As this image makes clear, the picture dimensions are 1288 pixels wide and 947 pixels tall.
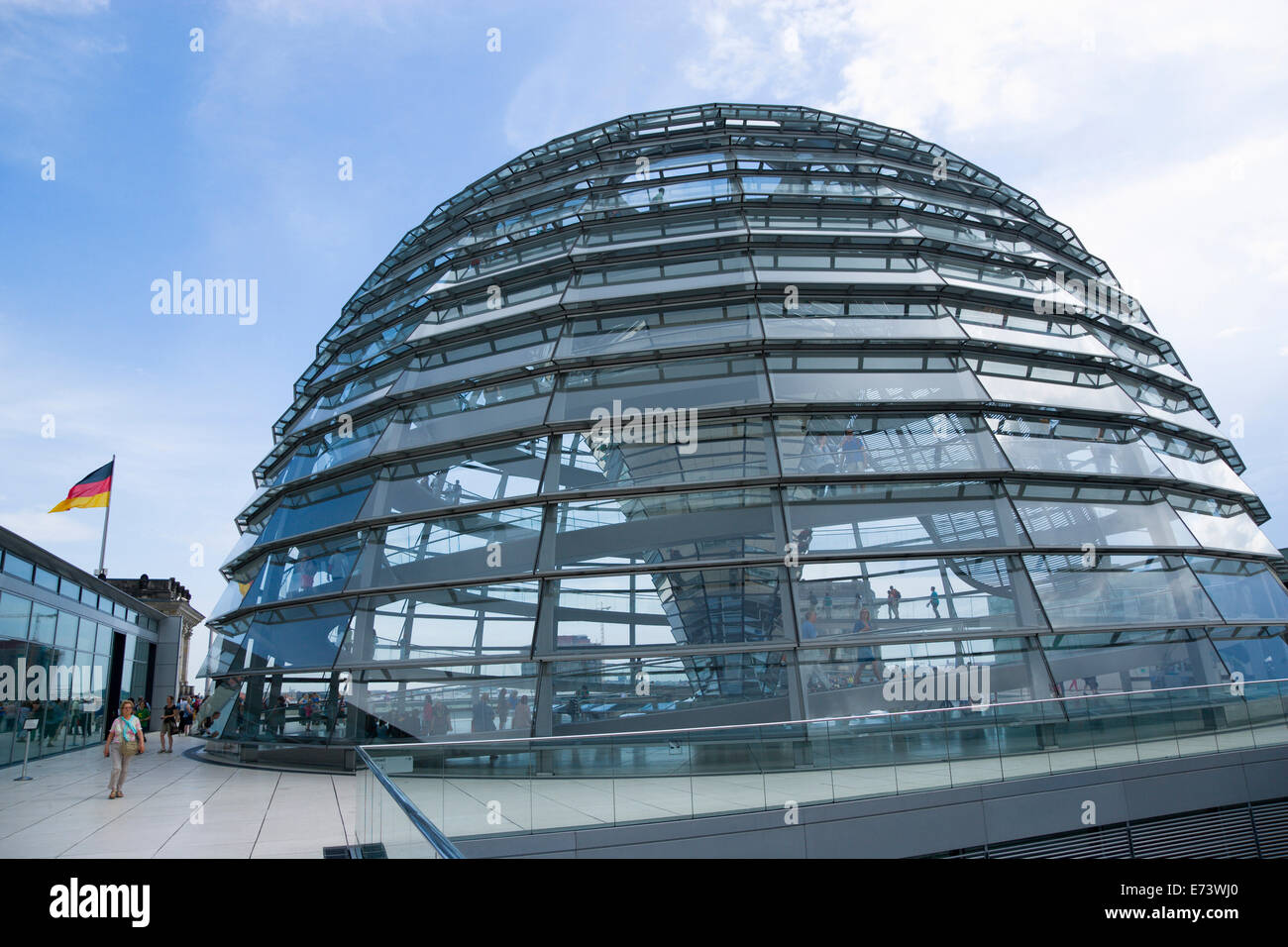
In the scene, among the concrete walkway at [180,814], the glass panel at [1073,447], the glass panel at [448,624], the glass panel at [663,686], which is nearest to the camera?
the concrete walkway at [180,814]

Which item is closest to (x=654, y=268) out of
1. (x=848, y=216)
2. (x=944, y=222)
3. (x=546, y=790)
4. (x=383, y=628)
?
(x=848, y=216)

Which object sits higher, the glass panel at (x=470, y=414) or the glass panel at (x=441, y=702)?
the glass panel at (x=470, y=414)

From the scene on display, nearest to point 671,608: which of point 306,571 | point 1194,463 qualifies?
point 306,571

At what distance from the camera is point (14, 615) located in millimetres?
16969

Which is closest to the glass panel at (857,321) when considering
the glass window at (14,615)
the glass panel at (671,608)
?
the glass panel at (671,608)

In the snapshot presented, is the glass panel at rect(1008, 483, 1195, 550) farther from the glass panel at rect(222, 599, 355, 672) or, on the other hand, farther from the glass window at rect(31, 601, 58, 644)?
the glass window at rect(31, 601, 58, 644)

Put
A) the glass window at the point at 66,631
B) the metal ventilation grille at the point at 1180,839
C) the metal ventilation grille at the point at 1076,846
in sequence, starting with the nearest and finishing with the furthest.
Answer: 1. the metal ventilation grille at the point at 1076,846
2. the metal ventilation grille at the point at 1180,839
3. the glass window at the point at 66,631

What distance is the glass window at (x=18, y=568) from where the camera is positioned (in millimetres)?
16531

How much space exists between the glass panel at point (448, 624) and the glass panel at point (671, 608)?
2.13 feet

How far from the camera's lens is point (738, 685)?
11211mm

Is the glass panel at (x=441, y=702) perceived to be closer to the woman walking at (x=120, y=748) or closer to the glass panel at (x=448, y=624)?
the glass panel at (x=448, y=624)

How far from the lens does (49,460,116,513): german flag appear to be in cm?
2627

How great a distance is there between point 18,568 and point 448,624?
37.2 feet
